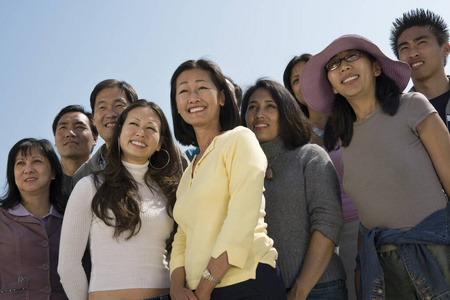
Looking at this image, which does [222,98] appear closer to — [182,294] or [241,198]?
[241,198]

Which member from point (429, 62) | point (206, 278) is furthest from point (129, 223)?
point (429, 62)

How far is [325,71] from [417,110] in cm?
89

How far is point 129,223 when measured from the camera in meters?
3.33

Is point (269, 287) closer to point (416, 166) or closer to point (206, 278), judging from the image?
point (206, 278)

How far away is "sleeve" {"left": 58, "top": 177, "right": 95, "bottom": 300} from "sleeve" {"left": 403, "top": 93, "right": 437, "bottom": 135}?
7.71 ft

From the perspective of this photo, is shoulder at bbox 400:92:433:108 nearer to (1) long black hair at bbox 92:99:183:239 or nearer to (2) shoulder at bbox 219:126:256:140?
(2) shoulder at bbox 219:126:256:140

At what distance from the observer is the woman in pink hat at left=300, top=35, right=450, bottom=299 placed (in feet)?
9.71

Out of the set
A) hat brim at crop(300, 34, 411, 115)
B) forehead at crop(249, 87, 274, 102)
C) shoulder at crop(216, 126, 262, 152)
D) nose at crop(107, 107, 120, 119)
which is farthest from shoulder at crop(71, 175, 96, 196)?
hat brim at crop(300, 34, 411, 115)

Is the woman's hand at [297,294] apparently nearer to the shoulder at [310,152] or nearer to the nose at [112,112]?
the shoulder at [310,152]

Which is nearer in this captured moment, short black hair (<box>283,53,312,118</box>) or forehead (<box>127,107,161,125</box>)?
forehead (<box>127,107,161,125</box>)

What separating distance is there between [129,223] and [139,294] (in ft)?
1.62

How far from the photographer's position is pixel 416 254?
2975 millimetres

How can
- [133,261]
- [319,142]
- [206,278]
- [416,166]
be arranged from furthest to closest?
[319,142] → [133,261] → [416,166] → [206,278]

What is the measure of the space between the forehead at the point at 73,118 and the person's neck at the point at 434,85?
3.95m
